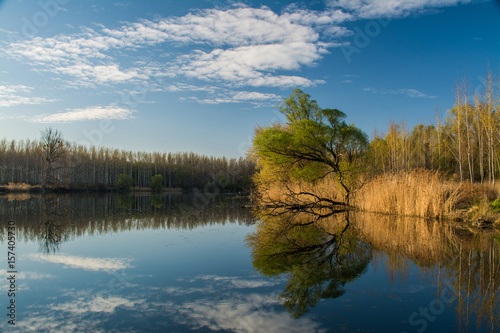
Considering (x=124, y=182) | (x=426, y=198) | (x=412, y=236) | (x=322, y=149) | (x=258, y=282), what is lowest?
(x=258, y=282)

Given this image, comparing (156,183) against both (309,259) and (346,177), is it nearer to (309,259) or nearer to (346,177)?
(346,177)

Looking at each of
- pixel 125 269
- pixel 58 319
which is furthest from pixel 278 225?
pixel 58 319

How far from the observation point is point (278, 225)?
45.0 feet

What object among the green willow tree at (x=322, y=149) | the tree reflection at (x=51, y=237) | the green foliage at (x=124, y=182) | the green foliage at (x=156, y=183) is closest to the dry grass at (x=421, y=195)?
the green willow tree at (x=322, y=149)

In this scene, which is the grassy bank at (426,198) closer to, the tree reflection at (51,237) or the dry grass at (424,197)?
the dry grass at (424,197)

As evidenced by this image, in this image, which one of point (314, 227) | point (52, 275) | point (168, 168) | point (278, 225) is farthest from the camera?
point (168, 168)

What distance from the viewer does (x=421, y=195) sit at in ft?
47.9

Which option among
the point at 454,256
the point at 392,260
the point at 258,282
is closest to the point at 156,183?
the point at 392,260

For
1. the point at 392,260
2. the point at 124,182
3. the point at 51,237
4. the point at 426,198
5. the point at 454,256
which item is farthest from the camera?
the point at 124,182

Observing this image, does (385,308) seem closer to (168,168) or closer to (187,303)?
(187,303)

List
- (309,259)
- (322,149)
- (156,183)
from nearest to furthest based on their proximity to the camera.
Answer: (309,259)
(322,149)
(156,183)

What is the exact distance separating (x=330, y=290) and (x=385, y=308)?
1.04 meters

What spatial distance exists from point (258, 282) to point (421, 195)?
11.4 metres

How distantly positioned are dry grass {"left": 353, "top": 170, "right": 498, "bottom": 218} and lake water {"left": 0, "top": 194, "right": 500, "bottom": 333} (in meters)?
2.87
